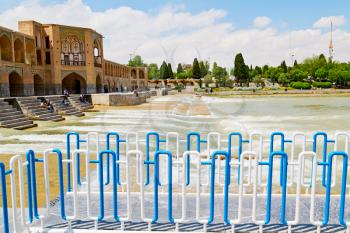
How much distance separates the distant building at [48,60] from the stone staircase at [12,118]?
1032 cm

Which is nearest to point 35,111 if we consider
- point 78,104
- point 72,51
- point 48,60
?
point 78,104

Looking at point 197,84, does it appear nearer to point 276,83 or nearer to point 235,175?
point 276,83

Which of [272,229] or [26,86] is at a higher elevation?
[26,86]

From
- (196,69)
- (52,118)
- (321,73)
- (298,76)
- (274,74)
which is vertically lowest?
(52,118)

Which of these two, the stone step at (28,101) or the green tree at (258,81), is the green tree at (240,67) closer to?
the green tree at (258,81)

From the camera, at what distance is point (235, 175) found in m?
8.16

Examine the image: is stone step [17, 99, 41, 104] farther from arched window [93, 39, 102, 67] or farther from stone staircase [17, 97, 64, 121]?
arched window [93, 39, 102, 67]

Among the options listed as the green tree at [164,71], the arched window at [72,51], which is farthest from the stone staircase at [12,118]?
the green tree at [164,71]

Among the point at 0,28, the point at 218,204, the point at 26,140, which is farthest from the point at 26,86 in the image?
the point at 218,204

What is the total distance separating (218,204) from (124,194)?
1922 mm

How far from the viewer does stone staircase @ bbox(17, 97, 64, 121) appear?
2242 centimetres

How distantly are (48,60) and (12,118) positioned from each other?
22643mm

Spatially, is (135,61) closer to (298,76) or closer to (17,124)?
(298,76)

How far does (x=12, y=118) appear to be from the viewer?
784 inches
